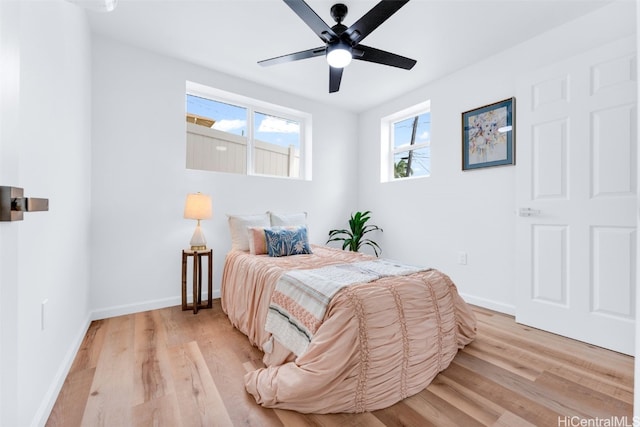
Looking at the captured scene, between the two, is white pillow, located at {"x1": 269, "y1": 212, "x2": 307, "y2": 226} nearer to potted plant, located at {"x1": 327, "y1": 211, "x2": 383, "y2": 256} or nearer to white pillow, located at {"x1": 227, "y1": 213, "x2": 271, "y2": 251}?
white pillow, located at {"x1": 227, "y1": 213, "x2": 271, "y2": 251}

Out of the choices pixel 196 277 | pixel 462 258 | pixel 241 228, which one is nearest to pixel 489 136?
pixel 462 258

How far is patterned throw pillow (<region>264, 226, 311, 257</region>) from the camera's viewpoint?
2.66m

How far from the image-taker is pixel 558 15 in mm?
2227

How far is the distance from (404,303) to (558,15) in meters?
2.58

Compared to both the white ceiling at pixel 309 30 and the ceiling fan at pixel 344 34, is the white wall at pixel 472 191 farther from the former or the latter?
the ceiling fan at pixel 344 34

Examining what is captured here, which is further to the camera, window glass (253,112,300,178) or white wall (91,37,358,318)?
window glass (253,112,300,178)

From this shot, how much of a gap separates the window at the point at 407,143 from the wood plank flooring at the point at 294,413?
2.17 metres

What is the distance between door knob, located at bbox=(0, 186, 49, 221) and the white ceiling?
2070mm

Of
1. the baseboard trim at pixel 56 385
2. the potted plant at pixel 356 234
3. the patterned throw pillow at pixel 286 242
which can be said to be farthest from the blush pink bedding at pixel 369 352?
the potted plant at pixel 356 234

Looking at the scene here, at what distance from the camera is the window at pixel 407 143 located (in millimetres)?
3633

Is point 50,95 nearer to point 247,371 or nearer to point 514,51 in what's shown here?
point 247,371

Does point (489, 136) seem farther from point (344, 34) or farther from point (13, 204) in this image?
point (13, 204)

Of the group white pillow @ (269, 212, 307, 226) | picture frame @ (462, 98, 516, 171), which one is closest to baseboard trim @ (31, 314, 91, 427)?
white pillow @ (269, 212, 307, 226)

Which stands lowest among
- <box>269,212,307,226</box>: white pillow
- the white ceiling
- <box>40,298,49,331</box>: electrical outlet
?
<box>40,298,49,331</box>: electrical outlet
